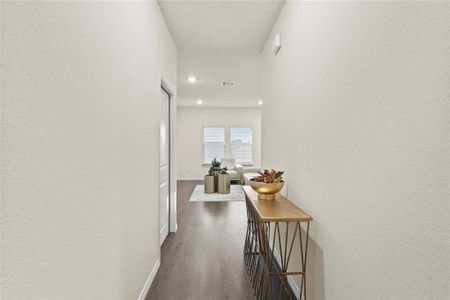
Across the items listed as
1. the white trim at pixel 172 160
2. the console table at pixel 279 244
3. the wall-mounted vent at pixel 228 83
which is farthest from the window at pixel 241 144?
the console table at pixel 279 244

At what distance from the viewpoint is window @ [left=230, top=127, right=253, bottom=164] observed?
29.9 ft

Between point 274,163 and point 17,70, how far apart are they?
244 centimetres

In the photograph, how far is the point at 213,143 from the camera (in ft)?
29.9

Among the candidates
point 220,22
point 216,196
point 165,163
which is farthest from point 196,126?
point 220,22

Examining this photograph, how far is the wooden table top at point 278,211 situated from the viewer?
1.57m

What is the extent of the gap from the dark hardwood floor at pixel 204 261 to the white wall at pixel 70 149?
512 mm

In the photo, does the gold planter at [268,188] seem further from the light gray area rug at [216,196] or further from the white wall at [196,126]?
the white wall at [196,126]

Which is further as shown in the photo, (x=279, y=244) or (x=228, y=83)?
(x=228, y=83)

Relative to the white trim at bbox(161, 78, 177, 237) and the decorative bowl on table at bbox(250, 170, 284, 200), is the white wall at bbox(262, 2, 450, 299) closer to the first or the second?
the decorative bowl on table at bbox(250, 170, 284, 200)

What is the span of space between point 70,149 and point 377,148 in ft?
4.12

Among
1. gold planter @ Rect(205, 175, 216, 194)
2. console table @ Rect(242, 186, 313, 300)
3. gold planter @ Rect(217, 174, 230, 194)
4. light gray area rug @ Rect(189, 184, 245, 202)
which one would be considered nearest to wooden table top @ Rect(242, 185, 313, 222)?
console table @ Rect(242, 186, 313, 300)

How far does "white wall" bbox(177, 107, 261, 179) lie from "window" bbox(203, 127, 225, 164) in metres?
0.15

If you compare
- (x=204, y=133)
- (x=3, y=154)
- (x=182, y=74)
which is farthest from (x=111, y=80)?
(x=204, y=133)

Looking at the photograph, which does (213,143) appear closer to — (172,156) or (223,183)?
(223,183)
